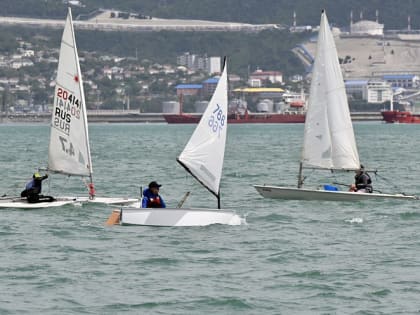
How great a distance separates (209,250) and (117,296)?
5436mm

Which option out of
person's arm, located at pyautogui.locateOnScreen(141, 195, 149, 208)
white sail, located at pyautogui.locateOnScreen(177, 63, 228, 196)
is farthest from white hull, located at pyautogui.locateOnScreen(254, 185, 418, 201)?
person's arm, located at pyautogui.locateOnScreen(141, 195, 149, 208)

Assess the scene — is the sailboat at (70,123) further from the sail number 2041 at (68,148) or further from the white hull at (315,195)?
the white hull at (315,195)

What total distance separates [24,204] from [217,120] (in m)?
6.88

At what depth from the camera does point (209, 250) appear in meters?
33.6

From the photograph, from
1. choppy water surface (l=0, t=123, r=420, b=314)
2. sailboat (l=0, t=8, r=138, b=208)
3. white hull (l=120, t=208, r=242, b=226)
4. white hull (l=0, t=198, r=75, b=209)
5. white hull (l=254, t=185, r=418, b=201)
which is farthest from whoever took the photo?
white hull (l=254, t=185, r=418, b=201)

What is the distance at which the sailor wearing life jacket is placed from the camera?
120ft

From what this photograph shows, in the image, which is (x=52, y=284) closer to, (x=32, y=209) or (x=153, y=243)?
(x=153, y=243)

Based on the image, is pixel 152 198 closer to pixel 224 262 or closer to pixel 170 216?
pixel 170 216

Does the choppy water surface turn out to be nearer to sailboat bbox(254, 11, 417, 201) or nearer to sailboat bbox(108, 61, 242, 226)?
sailboat bbox(108, 61, 242, 226)

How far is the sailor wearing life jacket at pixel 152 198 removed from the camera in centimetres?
3644

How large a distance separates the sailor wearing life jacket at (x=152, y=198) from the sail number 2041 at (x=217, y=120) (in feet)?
6.89

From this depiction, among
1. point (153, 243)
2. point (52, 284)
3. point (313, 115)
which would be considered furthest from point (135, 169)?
point (52, 284)

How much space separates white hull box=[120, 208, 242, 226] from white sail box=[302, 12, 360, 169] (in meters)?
10.8

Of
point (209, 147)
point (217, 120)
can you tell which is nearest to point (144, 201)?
point (209, 147)
